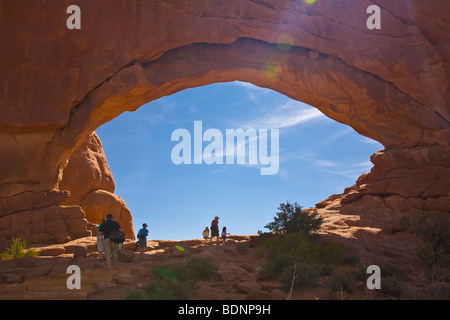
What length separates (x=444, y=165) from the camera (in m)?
18.9

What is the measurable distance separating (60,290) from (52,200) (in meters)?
10.0

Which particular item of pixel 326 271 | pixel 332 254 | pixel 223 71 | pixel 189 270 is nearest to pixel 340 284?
pixel 326 271

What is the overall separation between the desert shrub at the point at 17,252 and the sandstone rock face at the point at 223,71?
1453 millimetres

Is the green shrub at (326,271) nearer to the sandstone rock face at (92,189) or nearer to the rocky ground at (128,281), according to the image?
the rocky ground at (128,281)

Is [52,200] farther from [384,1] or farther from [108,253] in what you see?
[384,1]

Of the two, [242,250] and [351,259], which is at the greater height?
[242,250]

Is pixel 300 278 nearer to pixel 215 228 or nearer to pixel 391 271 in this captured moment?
pixel 391 271

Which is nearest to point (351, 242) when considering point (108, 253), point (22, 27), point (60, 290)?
point (108, 253)

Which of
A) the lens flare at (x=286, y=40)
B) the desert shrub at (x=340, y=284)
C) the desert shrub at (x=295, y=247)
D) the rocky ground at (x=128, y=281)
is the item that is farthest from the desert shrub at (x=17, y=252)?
the lens flare at (x=286, y=40)

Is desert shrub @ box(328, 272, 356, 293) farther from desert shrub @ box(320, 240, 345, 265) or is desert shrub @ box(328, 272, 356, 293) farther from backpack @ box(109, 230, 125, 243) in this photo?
backpack @ box(109, 230, 125, 243)

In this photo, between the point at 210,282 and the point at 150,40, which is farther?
the point at 150,40

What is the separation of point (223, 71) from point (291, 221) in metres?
8.60

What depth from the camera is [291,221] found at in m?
15.3
